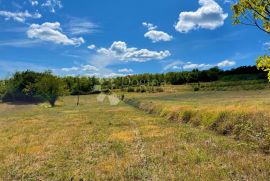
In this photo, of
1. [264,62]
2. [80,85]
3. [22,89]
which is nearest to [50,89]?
[22,89]

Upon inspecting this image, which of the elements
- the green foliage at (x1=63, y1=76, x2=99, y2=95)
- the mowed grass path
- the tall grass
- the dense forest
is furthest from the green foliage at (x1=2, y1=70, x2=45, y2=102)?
the mowed grass path

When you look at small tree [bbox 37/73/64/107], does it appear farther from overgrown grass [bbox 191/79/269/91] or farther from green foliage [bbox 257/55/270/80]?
green foliage [bbox 257/55/270/80]

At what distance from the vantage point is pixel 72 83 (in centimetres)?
17462

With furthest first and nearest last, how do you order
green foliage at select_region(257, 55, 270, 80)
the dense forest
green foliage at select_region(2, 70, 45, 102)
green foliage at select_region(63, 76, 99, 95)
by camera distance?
green foliage at select_region(63, 76, 99, 95)
green foliage at select_region(2, 70, 45, 102)
the dense forest
green foliage at select_region(257, 55, 270, 80)

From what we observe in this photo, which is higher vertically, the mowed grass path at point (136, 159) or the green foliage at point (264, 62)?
the green foliage at point (264, 62)

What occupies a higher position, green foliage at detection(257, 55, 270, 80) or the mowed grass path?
green foliage at detection(257, 55, 270, 80)

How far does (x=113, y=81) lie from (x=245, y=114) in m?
177

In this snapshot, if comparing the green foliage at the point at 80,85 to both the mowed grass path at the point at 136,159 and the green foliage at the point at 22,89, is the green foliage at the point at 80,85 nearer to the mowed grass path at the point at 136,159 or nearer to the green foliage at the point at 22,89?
the green foliage at the point at 22,89

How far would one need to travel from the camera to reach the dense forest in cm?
9662

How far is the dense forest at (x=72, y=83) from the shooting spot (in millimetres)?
96625

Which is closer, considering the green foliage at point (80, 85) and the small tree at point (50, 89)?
the small tree at point (50, 89)

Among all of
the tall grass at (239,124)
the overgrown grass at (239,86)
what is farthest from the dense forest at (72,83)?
the tall grass at (239,124)

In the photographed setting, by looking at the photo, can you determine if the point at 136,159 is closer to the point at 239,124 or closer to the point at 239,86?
the point at 239,124

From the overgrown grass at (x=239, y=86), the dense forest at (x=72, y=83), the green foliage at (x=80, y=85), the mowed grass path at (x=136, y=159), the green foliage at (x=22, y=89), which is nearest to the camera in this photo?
the mowed grass path at (x=136, y=159)
